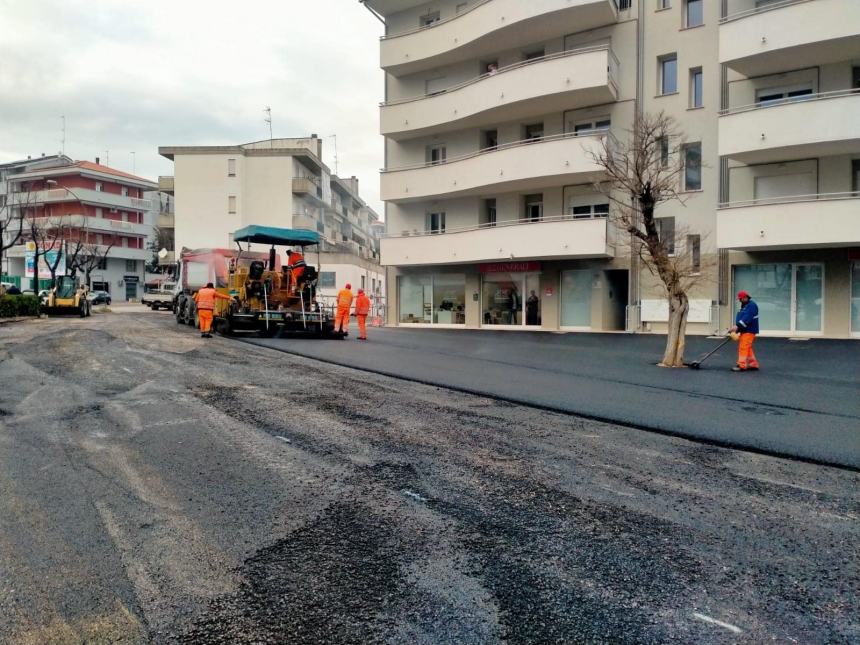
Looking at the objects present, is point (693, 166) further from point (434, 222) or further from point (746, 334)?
point (746, 334)

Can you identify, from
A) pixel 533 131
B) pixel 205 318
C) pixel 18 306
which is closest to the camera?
pixel 205 318

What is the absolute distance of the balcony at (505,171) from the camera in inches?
953

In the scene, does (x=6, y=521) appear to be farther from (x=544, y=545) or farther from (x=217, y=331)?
(x=217, y=331)

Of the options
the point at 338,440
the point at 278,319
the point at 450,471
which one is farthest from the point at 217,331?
the point at 450,471

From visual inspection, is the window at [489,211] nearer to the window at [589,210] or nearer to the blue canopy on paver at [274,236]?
the window at [589,210]

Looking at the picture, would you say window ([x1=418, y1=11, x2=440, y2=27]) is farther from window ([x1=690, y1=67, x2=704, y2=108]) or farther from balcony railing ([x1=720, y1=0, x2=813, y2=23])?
balcony railing ([x1=720, y1=0, x2=813, y2=23])

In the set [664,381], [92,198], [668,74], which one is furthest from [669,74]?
[92,198]

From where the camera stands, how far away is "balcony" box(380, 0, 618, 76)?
25.0m

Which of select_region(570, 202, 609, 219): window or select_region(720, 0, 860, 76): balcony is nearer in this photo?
select_region(720, 0, 860, 76): balcony

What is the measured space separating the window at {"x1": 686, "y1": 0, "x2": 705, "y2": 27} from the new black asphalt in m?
12.1

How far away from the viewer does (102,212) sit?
227 feet

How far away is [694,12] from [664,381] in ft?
60.2

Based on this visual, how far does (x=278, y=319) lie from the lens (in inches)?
754

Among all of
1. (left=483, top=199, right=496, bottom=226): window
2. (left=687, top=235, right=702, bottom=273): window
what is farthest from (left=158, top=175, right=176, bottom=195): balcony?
(left=687, top=235, right=702, bottom=273): window
